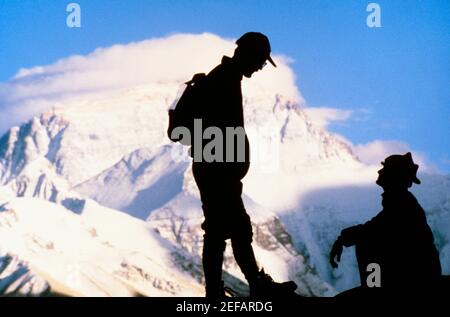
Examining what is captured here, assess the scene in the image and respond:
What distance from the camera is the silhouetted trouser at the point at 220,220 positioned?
858 cm

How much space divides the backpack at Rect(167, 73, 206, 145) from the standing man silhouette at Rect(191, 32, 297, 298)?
55mm

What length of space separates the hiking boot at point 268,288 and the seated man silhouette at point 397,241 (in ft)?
1.89

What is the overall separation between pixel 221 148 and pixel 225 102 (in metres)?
0.50

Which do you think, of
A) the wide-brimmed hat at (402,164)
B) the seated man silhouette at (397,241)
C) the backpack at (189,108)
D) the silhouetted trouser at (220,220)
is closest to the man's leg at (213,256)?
the silhouetted trouser at (220,220)

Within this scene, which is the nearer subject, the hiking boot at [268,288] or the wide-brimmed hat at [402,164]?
the hiking boot at [268,288]

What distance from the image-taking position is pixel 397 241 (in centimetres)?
859

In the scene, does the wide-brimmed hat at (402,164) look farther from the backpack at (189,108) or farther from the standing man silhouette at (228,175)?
the backpack at (189,108)

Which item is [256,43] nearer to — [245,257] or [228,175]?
[228,175]

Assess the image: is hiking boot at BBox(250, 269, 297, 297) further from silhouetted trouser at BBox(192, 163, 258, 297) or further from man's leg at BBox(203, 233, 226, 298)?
man's leg at BBox(203, 233, 226, 298)

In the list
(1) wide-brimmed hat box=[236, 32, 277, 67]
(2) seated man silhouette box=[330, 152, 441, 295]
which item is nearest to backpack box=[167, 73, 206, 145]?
(1) wide-brimmed hat box=[236, 32, 277, 67]

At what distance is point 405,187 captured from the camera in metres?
8.77

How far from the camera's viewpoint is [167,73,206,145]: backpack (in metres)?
8.54
